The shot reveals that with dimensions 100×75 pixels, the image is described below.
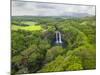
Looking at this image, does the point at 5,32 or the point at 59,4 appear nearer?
the point at 5,32

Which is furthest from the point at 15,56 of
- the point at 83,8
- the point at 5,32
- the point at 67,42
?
the point at 83,8

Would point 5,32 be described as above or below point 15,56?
above

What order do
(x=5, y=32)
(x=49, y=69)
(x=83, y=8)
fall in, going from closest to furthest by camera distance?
(x=5, y=32) → (x=49, y=69) → (x=83, y=8)

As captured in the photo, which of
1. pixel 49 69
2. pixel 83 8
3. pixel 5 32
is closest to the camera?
pixel 5 32

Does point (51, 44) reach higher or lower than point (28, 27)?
lower
